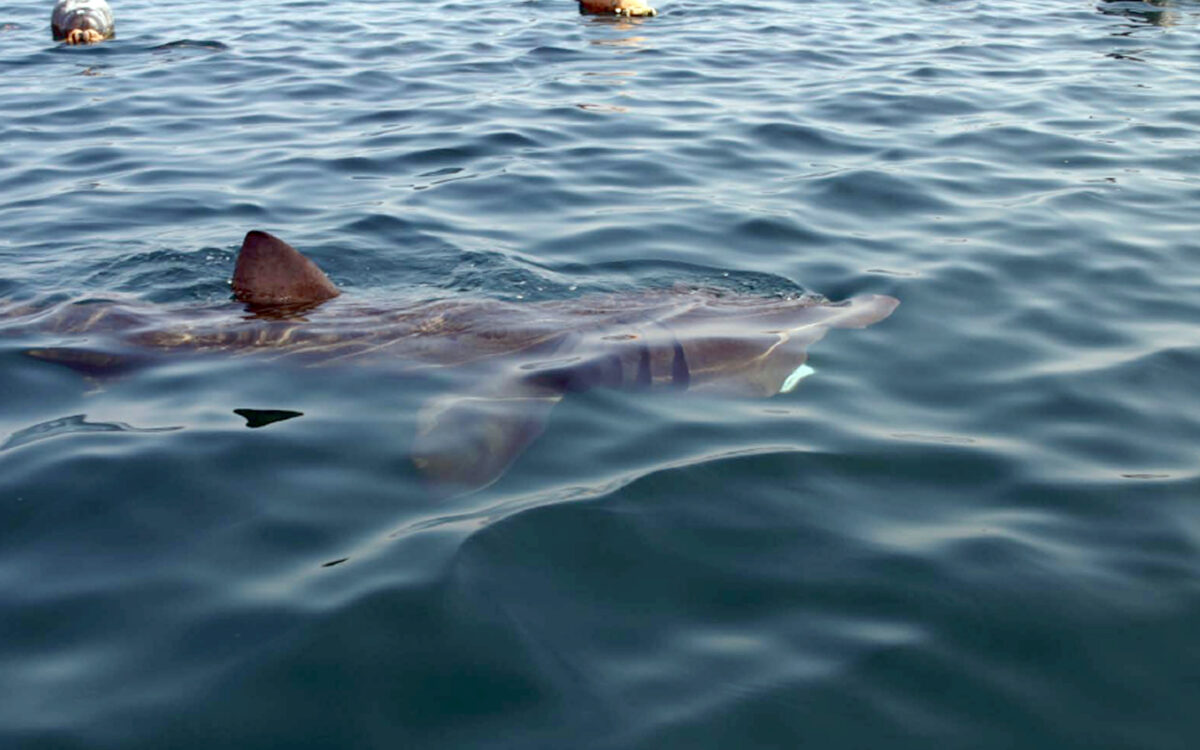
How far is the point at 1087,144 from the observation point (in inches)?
396

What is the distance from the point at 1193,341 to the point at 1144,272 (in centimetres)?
113

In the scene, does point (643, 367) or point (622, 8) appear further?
point (622, 8)

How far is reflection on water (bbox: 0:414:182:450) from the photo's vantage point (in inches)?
215

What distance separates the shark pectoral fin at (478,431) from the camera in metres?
5.05

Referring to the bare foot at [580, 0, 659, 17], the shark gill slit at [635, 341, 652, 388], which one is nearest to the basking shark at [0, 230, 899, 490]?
the shark gill slit at [635, 341, 652, 388]

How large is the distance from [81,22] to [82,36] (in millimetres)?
192

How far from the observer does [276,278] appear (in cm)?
688

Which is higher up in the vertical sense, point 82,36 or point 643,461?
point 82,36

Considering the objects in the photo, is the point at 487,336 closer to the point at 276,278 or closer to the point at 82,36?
the point at 276,278

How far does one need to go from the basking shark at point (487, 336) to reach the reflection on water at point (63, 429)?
64 cm

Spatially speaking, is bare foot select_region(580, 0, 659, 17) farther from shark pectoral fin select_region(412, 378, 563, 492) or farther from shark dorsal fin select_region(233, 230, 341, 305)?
shark pectoral fin select_region(412, 378, 563, 492)

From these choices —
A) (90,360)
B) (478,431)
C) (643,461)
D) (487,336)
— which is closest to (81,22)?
(90,360)

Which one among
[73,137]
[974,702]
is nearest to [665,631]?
[974,702]

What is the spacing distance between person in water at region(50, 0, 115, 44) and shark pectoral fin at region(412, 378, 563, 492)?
12.1 meters
